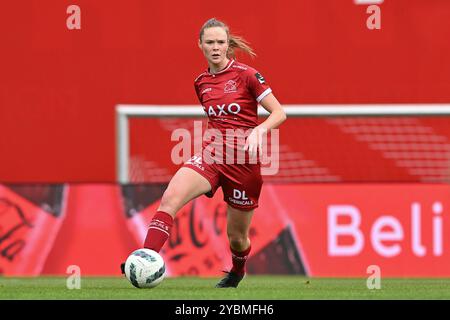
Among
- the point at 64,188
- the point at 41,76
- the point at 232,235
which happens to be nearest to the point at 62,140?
the point at 41,76

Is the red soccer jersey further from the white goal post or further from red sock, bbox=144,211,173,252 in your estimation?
the white goal post

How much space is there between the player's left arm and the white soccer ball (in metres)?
0.94

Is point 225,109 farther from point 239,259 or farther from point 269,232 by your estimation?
point 269,232

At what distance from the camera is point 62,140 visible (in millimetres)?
15391

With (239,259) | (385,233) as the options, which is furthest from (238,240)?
(385,233)

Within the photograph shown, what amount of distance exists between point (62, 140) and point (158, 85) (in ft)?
4.47

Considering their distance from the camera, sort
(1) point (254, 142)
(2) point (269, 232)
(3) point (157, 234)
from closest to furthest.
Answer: (1) point (254, 142) < (3) point (157, 234) < (2) point (269, 232)

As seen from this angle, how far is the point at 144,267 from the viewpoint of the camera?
26.7ft

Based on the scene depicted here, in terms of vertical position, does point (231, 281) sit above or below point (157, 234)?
below

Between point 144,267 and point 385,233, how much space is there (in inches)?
160

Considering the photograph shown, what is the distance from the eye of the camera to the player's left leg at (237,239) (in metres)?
8.96

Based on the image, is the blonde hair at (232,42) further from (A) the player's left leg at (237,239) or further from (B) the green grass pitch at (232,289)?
(B) the green grass pitch at (232,289)

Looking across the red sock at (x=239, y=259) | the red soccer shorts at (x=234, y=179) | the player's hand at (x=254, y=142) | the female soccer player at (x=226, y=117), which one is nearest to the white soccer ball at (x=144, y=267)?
the female soccer player at (x=226, y=117)

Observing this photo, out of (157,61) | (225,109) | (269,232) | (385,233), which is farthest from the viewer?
(157,61)
